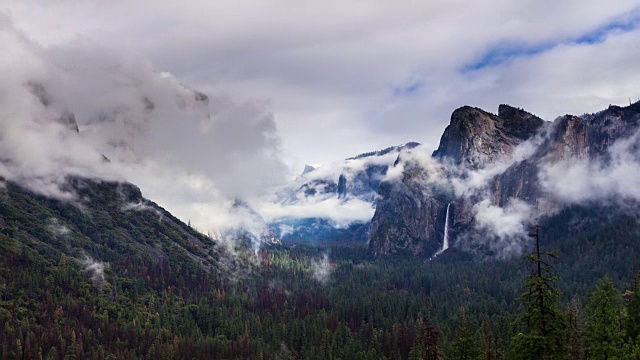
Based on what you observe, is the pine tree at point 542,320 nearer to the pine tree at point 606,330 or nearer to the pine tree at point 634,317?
the pine tree at point 606,330

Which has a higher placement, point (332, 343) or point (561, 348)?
point (561, 348)

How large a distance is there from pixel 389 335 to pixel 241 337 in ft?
173

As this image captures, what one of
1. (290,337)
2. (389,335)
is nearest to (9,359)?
(290,337)

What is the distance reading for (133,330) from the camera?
639 ft

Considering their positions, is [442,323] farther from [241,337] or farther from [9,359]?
[9,359]

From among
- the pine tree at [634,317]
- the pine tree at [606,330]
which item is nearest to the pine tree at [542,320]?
the pine tree at [606,330]

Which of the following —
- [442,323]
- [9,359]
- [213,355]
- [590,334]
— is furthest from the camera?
[442,323]

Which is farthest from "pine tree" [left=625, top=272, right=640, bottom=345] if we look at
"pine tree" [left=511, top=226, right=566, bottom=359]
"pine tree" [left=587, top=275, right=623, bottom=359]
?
"pine tree" [left=511, top=226, right=566, bottom=359]

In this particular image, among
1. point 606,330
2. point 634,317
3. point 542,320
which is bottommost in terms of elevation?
point 606,330

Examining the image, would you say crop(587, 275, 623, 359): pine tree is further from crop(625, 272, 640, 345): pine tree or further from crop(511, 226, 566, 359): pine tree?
crop(511, 226, 566, 359): pine tree

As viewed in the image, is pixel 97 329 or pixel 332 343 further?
pixel 97 329

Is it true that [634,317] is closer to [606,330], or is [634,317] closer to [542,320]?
[606,330]

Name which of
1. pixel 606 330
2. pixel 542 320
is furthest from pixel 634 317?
pixel 542 320

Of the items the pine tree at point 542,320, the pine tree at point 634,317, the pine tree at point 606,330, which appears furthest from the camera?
the pine tree at point 634,317
